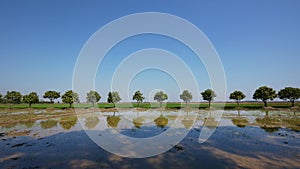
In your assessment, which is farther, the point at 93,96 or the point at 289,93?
the point at 93,96

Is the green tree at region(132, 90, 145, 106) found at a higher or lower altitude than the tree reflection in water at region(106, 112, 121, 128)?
higher

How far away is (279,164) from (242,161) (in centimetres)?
194

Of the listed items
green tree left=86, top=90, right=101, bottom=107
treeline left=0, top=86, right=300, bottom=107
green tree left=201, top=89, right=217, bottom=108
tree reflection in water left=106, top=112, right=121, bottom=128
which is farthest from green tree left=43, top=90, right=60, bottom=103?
green tree left=201, top=89, right=217, bottom=108

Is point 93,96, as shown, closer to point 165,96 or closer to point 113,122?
point 165,96

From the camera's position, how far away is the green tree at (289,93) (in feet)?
212

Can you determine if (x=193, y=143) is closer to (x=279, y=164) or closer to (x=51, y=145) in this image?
(x=279, y=164)

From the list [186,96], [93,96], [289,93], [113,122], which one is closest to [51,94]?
[93,96]

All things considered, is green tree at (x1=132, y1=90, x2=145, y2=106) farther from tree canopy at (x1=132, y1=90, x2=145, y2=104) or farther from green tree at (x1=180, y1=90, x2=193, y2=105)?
green tree at (x1=180, y1=90, x2=193, y2=105)

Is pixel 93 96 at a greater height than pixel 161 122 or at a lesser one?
greater

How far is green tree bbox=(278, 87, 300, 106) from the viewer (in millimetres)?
64494

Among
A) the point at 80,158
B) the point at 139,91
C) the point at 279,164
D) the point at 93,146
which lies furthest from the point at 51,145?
the point at 139,91

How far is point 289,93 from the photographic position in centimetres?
6588

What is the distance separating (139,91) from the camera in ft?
274

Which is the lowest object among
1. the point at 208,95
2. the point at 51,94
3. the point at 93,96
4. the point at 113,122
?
the point at 113,122
